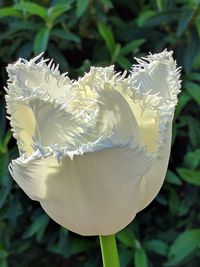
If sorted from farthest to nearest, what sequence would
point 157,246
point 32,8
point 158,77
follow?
point 157,246 → point 32,8 → point 158,77

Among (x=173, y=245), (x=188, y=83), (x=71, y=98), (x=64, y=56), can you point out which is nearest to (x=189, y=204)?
(x=173, y=245)

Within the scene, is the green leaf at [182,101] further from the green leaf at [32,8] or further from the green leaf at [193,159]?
the green leaf at [32,8]

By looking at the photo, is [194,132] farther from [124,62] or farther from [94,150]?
[94,150]

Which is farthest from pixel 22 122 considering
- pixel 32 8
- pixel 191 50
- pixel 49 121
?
pixel 191 50

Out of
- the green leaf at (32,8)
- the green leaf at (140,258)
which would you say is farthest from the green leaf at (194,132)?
the green leaf at (32,8)

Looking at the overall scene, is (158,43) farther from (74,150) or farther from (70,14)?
(74,150)

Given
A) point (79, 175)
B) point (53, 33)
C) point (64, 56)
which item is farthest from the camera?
point (64, 56)
